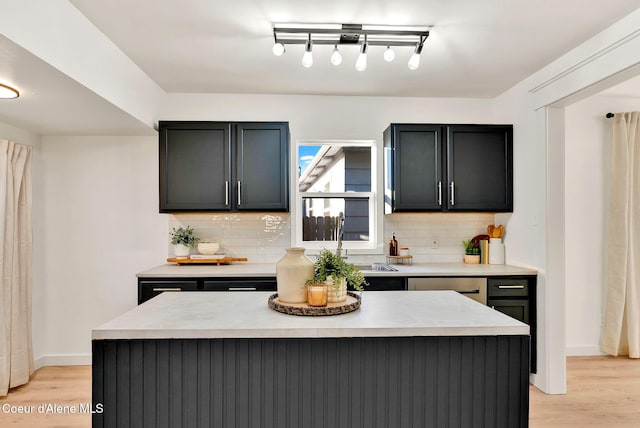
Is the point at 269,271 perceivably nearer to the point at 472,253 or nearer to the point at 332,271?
the point at 332,271

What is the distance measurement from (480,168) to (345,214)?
54.8 inches

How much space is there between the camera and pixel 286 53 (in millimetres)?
3016

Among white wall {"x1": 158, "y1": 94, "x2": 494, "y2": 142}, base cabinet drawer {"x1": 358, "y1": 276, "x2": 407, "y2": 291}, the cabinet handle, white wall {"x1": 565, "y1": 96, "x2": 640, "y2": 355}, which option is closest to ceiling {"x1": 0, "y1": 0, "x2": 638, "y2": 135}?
white wall {"x1": 158, "y1": 94, "x2": 494, "y2": 142}

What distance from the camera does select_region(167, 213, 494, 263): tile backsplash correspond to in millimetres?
4004

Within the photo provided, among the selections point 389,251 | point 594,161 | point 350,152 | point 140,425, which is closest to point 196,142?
point 350,152

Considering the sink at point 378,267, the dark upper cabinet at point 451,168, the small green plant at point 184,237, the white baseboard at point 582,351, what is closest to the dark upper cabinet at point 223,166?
the small green plant at point 184,237

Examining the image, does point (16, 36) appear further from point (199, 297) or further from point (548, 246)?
point (548, 246)

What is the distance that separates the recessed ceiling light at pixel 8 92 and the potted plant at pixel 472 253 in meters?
3.90

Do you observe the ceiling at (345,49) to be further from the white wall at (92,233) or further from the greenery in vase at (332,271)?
the greenery in vase at (332,271)

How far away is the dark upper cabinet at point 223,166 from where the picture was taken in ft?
11.9

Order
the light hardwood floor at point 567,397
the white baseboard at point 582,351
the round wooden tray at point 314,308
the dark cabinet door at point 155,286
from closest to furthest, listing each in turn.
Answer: the round wooden tray at point 314,308 < the light hardwood floor at point 567,397 < the dark cabinet door at point 155,286 < the white baseboard at point 582,351

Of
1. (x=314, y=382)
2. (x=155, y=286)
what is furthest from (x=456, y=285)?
(x=155, y=286)

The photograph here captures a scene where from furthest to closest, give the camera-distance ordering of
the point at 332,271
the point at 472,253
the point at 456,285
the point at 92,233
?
the point at 472,253 → the point at 92,233 → the point at 456,285 → the point at 332,271

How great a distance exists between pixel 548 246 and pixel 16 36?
373 centimetres
